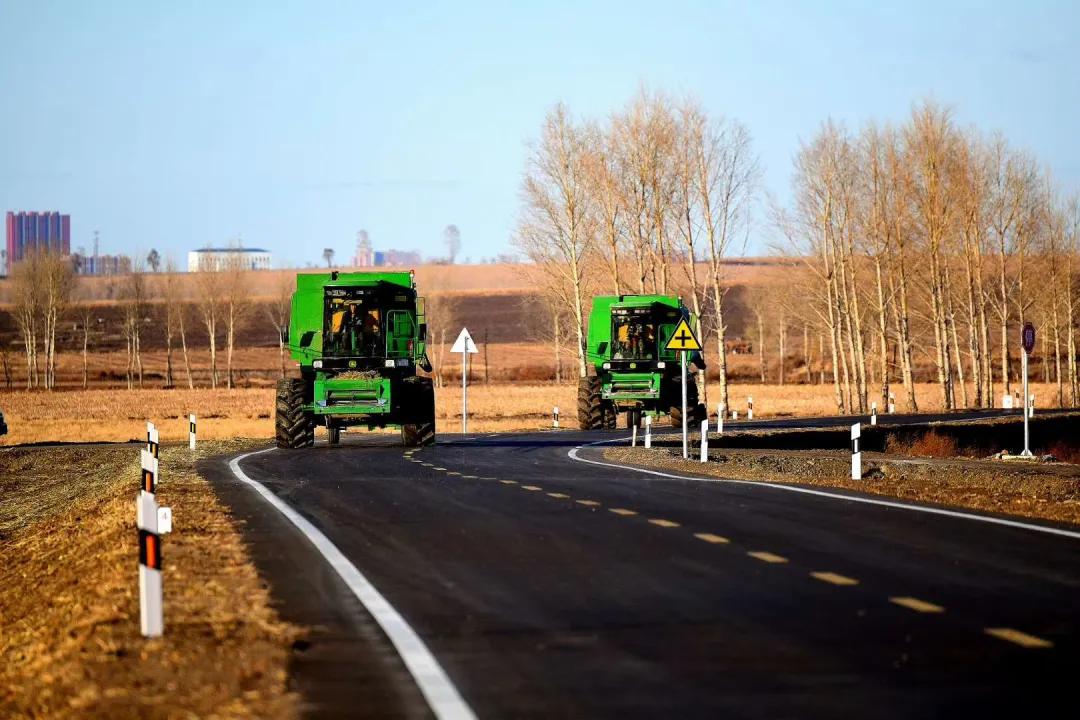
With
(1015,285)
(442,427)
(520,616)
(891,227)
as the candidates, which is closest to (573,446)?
(442,427)

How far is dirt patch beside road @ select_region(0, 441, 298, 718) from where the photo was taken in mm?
7691

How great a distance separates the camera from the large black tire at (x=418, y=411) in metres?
34.5

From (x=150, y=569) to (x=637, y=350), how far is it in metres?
34.7

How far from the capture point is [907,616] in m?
9.75

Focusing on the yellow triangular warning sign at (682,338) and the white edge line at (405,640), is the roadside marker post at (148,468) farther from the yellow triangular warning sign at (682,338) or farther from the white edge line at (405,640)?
the yellow triangular warning sign at (682,338)

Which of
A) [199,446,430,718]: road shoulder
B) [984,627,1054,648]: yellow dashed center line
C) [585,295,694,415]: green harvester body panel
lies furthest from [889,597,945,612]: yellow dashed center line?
[585,295,694,415]: green harvester body panel

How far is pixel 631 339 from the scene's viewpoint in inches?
1711

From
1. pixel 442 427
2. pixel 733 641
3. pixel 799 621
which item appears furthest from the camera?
pixel 442 427

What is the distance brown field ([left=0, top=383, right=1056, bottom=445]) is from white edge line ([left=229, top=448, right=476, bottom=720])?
111ft

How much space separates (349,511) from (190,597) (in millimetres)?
6819

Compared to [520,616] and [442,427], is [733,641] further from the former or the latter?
[442,427]

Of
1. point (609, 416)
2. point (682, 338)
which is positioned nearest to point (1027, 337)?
point (682, 338)

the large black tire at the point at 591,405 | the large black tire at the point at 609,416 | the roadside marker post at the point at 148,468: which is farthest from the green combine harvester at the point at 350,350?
the roadside marker post at the point at 148,468

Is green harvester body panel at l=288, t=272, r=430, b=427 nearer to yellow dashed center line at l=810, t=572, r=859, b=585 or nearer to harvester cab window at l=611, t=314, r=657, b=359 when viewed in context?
harvester cab window at l=611, t=314, r=657, b=359
